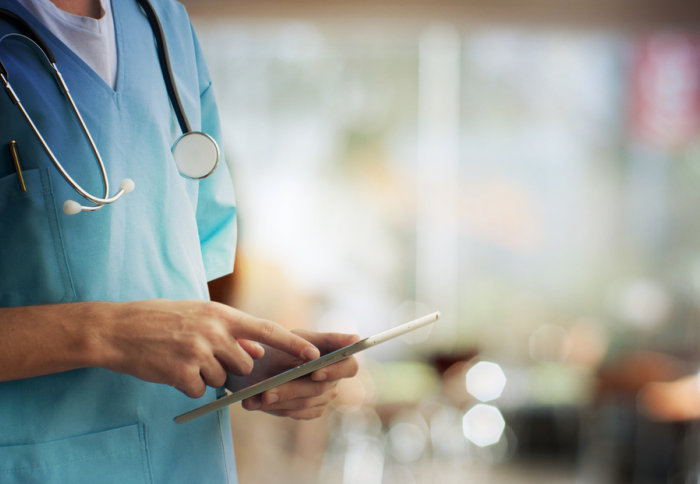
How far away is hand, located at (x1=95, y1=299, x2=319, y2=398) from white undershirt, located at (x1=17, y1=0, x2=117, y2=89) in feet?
0.80

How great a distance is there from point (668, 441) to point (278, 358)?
8.92 feet

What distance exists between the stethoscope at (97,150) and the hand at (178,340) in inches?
4.7

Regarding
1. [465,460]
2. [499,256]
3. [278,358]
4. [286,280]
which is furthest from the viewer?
[499,256]

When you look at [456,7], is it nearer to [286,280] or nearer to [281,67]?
[281,67]

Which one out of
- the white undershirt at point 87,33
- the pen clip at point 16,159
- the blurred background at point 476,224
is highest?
the white undershirt at point 87,33

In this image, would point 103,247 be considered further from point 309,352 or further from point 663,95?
point 663,95

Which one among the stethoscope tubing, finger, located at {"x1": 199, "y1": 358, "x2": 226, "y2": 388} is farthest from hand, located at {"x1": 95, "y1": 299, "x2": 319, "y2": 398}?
the stethoscope tubing

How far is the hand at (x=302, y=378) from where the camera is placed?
64 cm

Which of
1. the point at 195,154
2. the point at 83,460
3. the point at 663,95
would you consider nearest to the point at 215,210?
the point at 195,154

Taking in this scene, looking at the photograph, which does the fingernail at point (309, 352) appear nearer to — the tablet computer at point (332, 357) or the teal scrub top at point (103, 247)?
the tablet computer at point (332, 357)

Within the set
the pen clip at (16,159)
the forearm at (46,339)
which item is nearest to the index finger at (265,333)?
the forearm at (46,339)

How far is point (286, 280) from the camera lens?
0.98 m

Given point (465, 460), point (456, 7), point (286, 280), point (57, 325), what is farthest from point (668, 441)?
point (57, 325)

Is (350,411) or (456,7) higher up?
(456,7)
